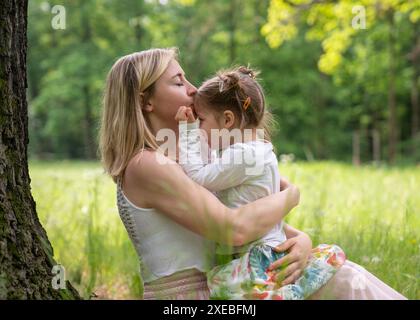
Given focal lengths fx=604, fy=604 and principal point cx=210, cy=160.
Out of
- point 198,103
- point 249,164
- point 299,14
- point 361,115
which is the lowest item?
point 361,115

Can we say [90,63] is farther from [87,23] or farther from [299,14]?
[299,14]

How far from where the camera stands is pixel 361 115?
2800 centimetres

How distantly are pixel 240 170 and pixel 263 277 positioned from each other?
389 mm

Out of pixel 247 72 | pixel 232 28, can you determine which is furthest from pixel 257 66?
pixel 247 72

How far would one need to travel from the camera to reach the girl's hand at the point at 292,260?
2.12 m

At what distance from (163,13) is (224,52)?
3395 millimetres

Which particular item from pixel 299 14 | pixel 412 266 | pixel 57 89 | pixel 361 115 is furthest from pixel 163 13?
pixel 412 266

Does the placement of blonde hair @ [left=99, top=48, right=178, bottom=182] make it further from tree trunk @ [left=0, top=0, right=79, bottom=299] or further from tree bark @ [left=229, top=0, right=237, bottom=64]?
tree bark @ [left=229, top=0, right=237, bottom=64]

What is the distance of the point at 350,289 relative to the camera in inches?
85.2

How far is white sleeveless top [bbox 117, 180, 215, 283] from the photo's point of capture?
91.2 inches

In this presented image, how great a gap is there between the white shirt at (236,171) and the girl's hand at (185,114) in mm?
20

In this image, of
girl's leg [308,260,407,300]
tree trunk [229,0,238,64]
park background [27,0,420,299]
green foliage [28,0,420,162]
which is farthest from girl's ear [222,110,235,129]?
tree trunk [229,0,238,64]

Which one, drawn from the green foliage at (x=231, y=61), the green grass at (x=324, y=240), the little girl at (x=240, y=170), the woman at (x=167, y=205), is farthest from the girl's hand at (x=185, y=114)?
the green foliage at (x=231, y=61)
